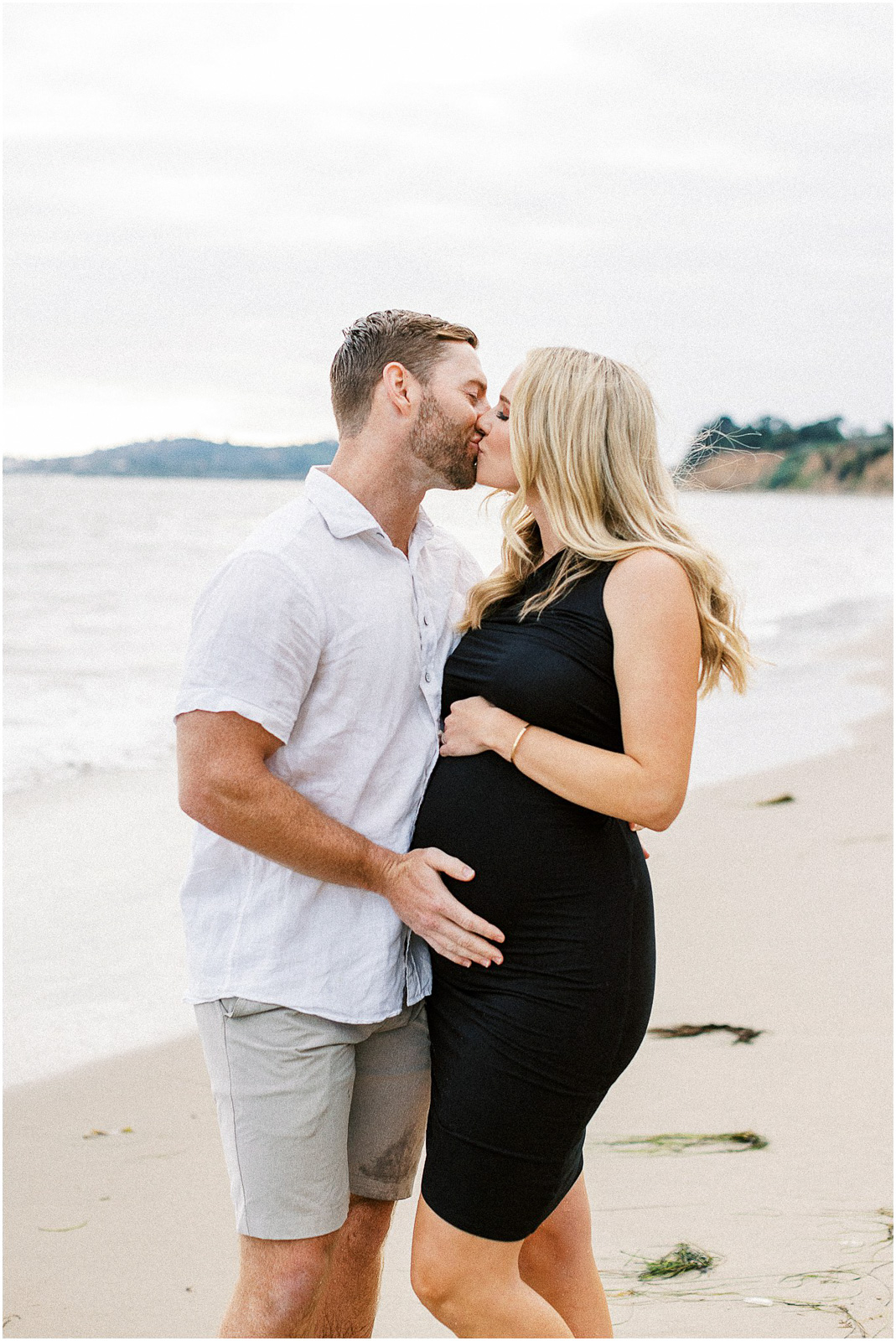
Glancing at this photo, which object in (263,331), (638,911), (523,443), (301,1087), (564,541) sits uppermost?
(263,331)

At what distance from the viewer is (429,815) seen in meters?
2.40

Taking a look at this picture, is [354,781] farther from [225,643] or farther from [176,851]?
[176,851]

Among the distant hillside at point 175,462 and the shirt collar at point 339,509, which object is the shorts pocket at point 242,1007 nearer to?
the shirt collar at point 339,509

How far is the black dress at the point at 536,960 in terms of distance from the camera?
223cm

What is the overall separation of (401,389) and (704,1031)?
3.18 meters

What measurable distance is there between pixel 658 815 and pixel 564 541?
1.87 ft

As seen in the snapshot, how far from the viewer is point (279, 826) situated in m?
2.21

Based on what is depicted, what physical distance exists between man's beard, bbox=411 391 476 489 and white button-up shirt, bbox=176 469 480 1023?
0.75ft

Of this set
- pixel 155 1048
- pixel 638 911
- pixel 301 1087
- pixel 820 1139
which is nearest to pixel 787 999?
pixel 820 1139

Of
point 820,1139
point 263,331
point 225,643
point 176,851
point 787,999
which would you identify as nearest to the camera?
point 225,643

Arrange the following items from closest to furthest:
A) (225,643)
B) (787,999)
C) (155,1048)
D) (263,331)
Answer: (225,643) → (155,1048) → (787,999) → (263,331)

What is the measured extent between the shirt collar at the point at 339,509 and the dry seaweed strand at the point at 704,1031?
2989 mm

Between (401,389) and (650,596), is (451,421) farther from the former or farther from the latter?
(650,596)

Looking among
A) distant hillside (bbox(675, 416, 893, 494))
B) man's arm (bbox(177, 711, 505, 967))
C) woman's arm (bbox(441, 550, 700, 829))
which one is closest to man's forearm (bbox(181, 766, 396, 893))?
man's arm (bbox(177, 711, 505, 967))
